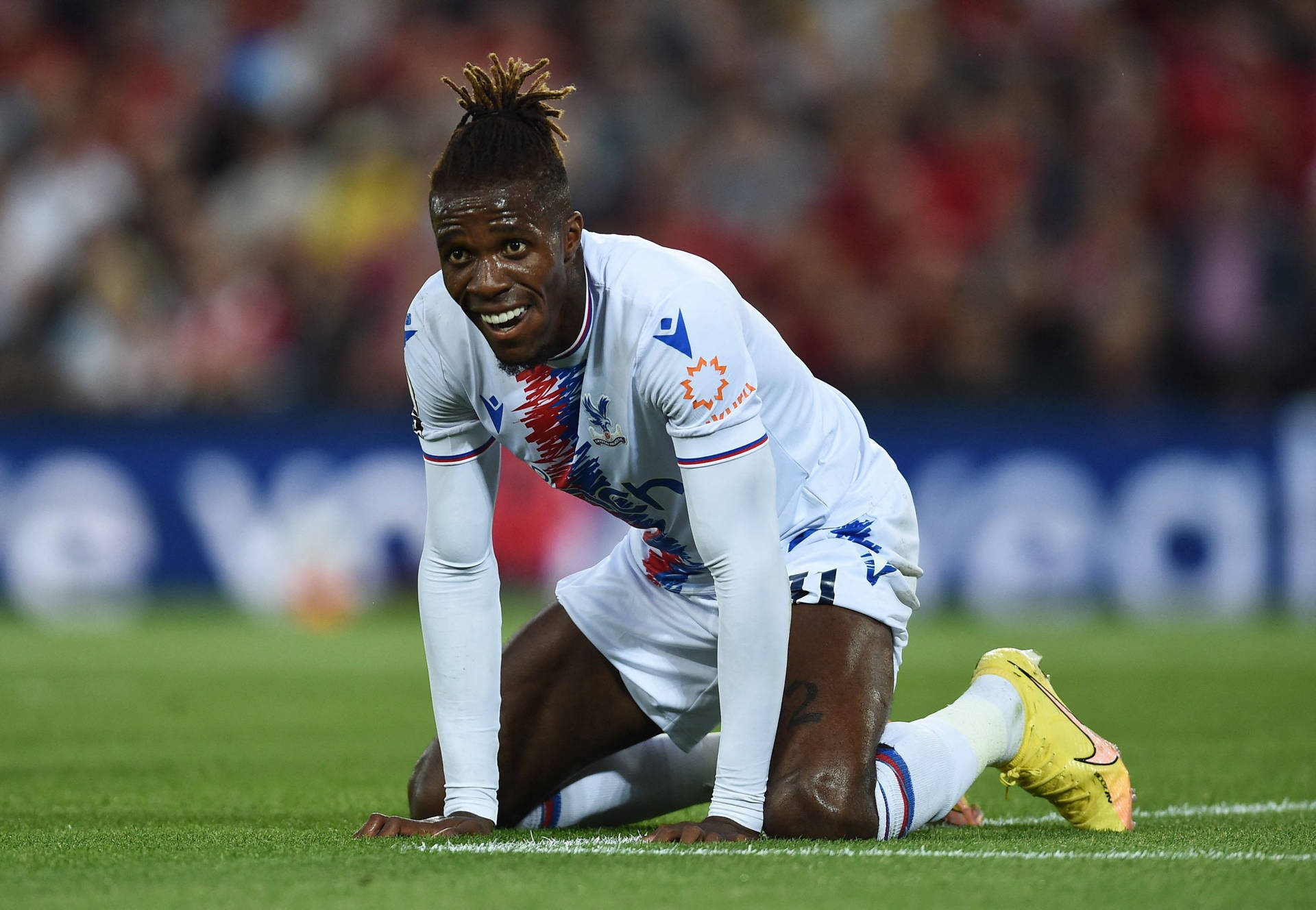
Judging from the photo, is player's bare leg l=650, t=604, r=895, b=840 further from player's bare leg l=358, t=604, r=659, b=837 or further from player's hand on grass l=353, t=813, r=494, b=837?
player's bare leg l=358, t=604, r=659, b=837

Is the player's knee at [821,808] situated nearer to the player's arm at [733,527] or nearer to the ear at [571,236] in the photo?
the player's arm at [733,527]

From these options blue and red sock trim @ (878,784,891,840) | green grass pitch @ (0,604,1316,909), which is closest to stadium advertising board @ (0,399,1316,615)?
green grass pitch @ (0,604,1316,909)

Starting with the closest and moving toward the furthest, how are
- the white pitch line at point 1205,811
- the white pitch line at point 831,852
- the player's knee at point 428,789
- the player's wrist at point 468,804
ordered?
the white pitch line at point 831,852 < the player's wrist at point 468,804 < the player's knee at point 428,789 < the white pitch line at point 1205,811

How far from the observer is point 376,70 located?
1463 centimetres

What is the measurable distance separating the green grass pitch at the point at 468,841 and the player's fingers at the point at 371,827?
64 millimetres

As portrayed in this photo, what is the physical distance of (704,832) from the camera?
4.00 metres

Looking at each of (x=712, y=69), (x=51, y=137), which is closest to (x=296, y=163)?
(x=51, y=137)

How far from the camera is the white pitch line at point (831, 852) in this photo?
3.79 metres

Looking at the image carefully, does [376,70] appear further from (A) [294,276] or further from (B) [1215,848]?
(B) [1215,848]

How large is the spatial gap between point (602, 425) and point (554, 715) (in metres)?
1.00

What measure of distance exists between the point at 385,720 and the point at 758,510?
12.4 feet

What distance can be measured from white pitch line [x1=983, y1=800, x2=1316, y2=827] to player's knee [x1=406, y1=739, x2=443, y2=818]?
4.67 ft

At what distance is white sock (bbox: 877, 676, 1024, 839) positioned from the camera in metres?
4.31

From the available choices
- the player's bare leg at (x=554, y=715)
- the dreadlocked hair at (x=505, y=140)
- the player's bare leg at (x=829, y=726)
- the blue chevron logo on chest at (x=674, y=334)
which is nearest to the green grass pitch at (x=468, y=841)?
the player's bare leg at (x=829, y=726)
